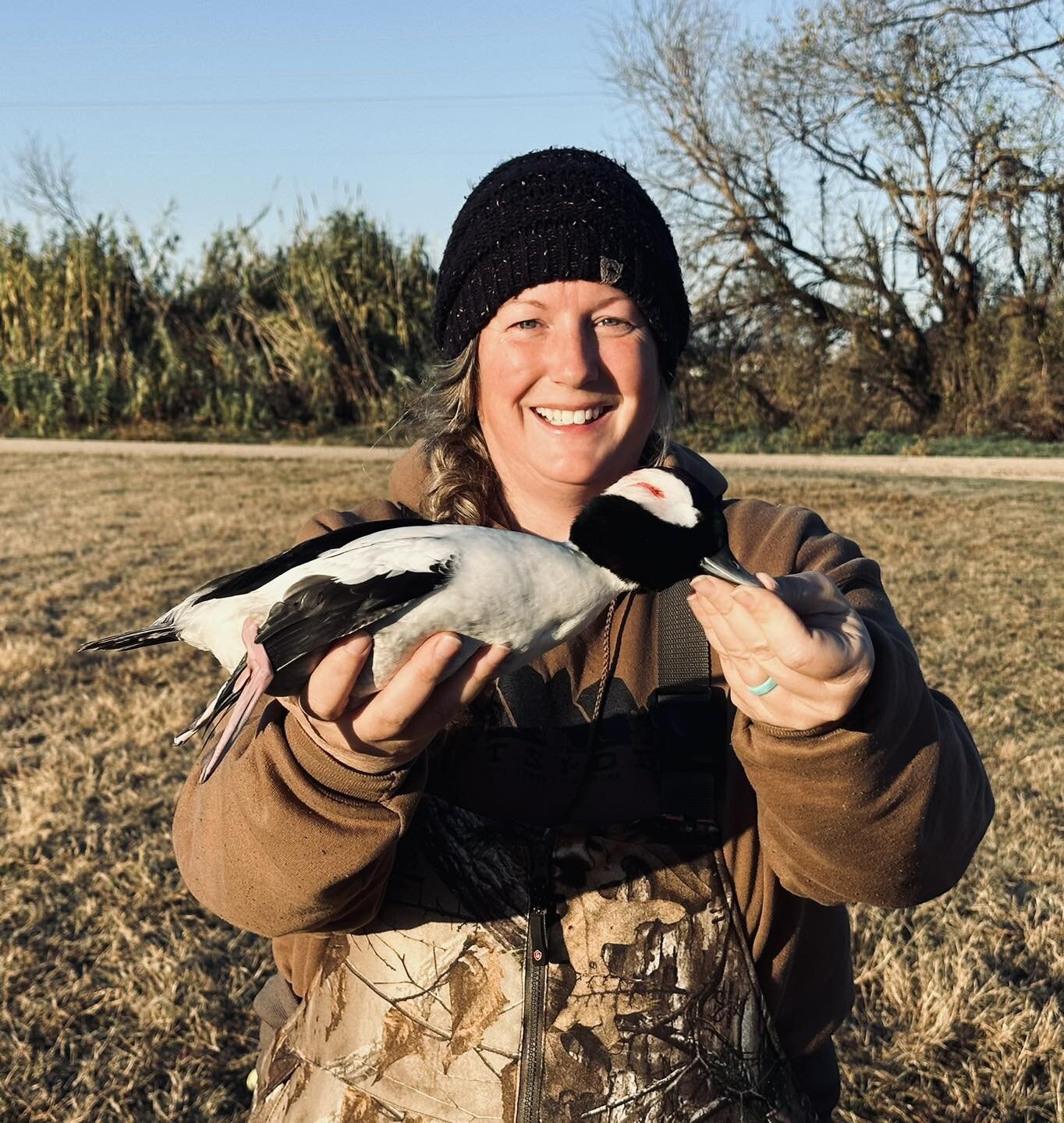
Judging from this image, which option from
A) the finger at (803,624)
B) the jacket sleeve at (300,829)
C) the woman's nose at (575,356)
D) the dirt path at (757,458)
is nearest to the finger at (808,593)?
the finger at (803,624)

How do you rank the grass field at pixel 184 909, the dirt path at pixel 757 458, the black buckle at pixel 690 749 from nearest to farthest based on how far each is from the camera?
the black buckle at pixel 690 749, the grass field at pixel 184 909, the dirt path at pixel 757 458

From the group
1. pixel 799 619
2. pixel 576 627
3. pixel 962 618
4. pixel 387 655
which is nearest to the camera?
pixel 799 619

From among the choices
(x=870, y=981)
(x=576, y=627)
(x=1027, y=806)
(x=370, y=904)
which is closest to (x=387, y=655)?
(x=576, y=627)

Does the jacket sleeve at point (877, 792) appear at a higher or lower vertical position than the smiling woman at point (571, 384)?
lower

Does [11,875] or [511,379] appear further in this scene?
[11,875]

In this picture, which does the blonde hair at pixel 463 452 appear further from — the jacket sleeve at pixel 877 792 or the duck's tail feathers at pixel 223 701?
the jacket sleeve at pixel 877 792

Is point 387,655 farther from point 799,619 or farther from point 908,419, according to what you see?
point 908,419

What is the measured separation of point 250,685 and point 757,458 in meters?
14.7

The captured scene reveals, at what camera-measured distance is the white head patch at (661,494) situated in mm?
1728

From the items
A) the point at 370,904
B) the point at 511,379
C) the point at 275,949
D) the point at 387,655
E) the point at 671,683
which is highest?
the point at 511,379

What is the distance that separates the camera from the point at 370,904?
176 cm

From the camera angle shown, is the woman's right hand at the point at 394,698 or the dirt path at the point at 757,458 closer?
the woman's right hand at the point at 394,698

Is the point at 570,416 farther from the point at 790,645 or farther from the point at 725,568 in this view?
the point at 790,645

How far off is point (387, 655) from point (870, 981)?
2.10 meters
